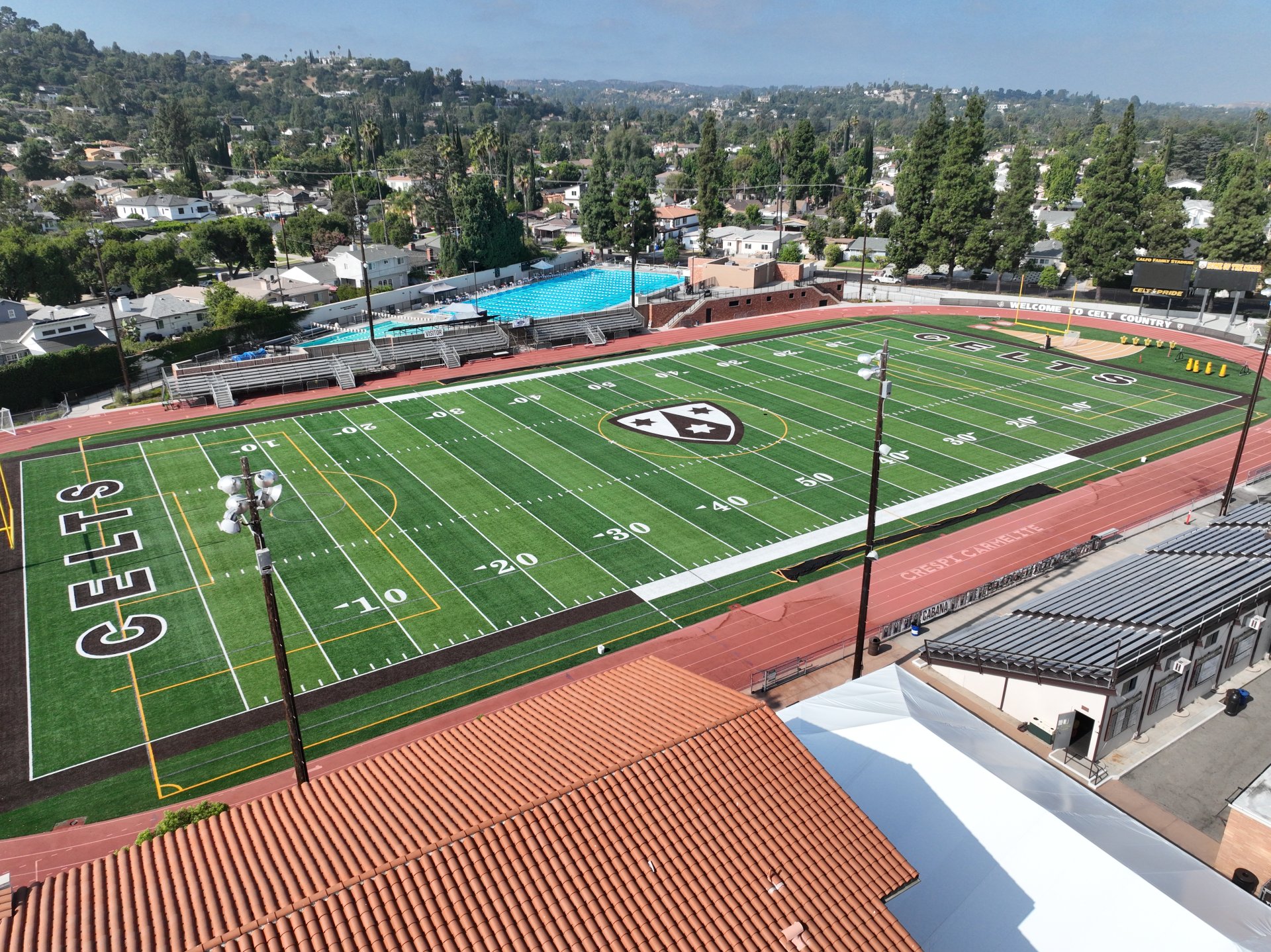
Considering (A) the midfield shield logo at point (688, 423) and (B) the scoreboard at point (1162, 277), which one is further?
(B) the scoreboard at point (1162, 277)

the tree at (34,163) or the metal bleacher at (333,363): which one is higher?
the tree at (34,163)

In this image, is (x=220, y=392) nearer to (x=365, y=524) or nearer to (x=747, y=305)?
(x=365, y=524)

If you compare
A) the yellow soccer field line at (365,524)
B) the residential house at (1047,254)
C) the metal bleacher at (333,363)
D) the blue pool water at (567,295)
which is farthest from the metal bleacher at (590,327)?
the residential house at (1047,254)

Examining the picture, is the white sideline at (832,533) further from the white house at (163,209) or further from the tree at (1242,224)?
the white house at (163,209)

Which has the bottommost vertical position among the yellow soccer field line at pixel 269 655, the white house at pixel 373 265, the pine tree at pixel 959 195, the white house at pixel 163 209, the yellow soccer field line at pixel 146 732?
the yellow soccer field line at pixel 146 732

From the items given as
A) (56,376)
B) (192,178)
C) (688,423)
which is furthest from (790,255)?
(192,178)

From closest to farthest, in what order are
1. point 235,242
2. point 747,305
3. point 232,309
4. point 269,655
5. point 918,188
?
1. point 269,655
2. point 232,309
3. point 747,305
4. point 918,188
5. point 235,242

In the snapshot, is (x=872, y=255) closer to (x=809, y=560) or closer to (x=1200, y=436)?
(x=1200, y=436)

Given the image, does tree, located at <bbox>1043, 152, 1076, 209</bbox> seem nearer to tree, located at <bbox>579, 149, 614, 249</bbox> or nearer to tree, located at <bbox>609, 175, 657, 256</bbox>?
tree, located at <bbox>609, 175, 657, 256</bbox>
